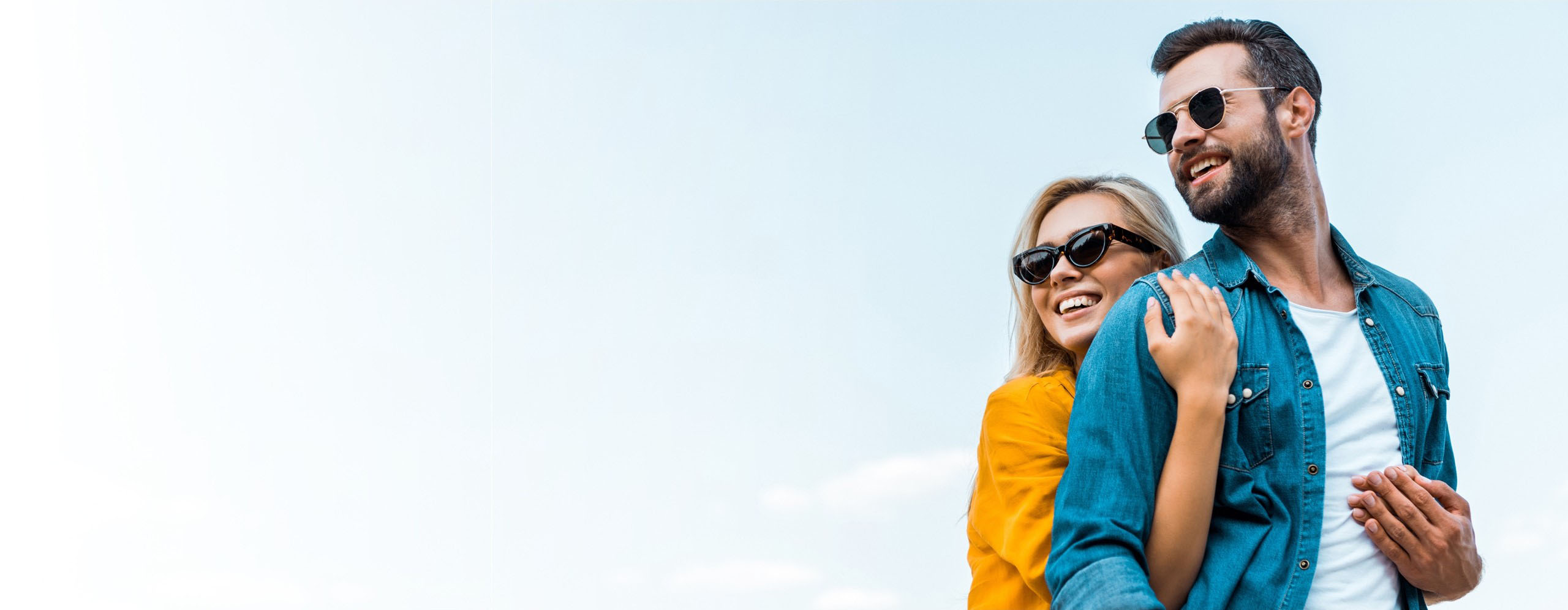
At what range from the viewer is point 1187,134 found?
12.2ft

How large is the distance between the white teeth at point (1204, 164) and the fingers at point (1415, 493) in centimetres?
100

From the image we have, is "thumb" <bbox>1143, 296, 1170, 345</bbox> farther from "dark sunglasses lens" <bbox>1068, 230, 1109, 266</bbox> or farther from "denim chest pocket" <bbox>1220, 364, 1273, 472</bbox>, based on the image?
"dark sunglasses lens" <bbox>1068, 230, 1109, 266</bbox>

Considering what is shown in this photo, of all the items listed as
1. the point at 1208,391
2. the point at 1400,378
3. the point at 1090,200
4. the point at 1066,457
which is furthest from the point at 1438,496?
the point at 1090,200

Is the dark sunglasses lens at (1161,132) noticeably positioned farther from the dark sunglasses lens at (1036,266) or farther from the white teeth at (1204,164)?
the dark sunglasses lens at (1036,266)

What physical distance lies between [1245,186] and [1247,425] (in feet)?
2.44

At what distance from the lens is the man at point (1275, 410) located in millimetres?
3213

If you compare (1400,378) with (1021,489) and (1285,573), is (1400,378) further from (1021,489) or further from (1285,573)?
(1021,489)

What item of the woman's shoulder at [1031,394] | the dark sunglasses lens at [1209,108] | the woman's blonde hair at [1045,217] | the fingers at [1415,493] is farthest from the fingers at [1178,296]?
the woman's blonde hair at [1045,217]

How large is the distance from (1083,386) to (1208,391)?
1.11 feet

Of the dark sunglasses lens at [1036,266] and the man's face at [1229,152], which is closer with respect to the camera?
the man's face at [1229,152]

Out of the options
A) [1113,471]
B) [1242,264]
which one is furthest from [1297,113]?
[1113,471]

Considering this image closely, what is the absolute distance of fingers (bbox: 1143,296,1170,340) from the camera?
10.9 feet

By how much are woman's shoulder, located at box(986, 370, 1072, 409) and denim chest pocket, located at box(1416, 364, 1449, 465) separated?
1014 millimetres

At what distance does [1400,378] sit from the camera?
11.4 feet
